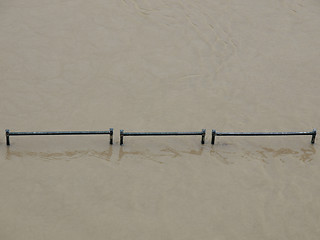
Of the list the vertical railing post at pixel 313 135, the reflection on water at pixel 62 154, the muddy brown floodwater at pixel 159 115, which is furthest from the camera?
the vertical railing post at pixel 313 135

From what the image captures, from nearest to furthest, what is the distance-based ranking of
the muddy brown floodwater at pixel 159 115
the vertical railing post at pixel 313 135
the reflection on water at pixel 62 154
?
the muddy brown floodwater at pixel 159 115 → the reflection on water at pixel 62 154 → the vertical railing post at pixel 313 135

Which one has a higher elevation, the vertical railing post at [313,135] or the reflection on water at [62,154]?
the vertical railing post at [313,135]

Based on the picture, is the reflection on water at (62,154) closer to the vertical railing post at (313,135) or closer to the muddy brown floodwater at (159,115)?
the muddy brown floodwater at (159,115)

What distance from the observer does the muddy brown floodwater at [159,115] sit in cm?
729

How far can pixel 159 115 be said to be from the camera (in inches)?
367

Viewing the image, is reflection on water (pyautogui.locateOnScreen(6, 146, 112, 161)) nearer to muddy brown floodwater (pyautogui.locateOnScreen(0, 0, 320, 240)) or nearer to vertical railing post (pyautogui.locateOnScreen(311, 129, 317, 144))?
muddy brown floodwater (pyautogui.locateOnScreen(0, 0, 320, 240))

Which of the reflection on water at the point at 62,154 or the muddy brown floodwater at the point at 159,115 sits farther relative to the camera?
the reflection on water at the point at 62,154

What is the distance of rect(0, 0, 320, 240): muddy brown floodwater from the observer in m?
7.29

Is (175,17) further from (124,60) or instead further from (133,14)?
(124,60)

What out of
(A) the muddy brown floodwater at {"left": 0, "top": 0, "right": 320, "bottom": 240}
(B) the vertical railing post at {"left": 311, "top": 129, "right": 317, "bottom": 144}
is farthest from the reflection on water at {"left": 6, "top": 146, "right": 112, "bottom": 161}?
(B) the vertical railing post at {"left": 311, "top": 129, "right": 317, "bottom": 144}

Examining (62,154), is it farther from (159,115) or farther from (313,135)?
(313,135)

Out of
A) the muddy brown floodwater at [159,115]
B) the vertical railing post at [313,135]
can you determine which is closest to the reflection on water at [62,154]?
the muddy brown floodwater at [159,115]

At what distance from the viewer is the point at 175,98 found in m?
9.81

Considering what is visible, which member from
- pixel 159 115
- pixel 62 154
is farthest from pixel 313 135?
pixel 62 154
